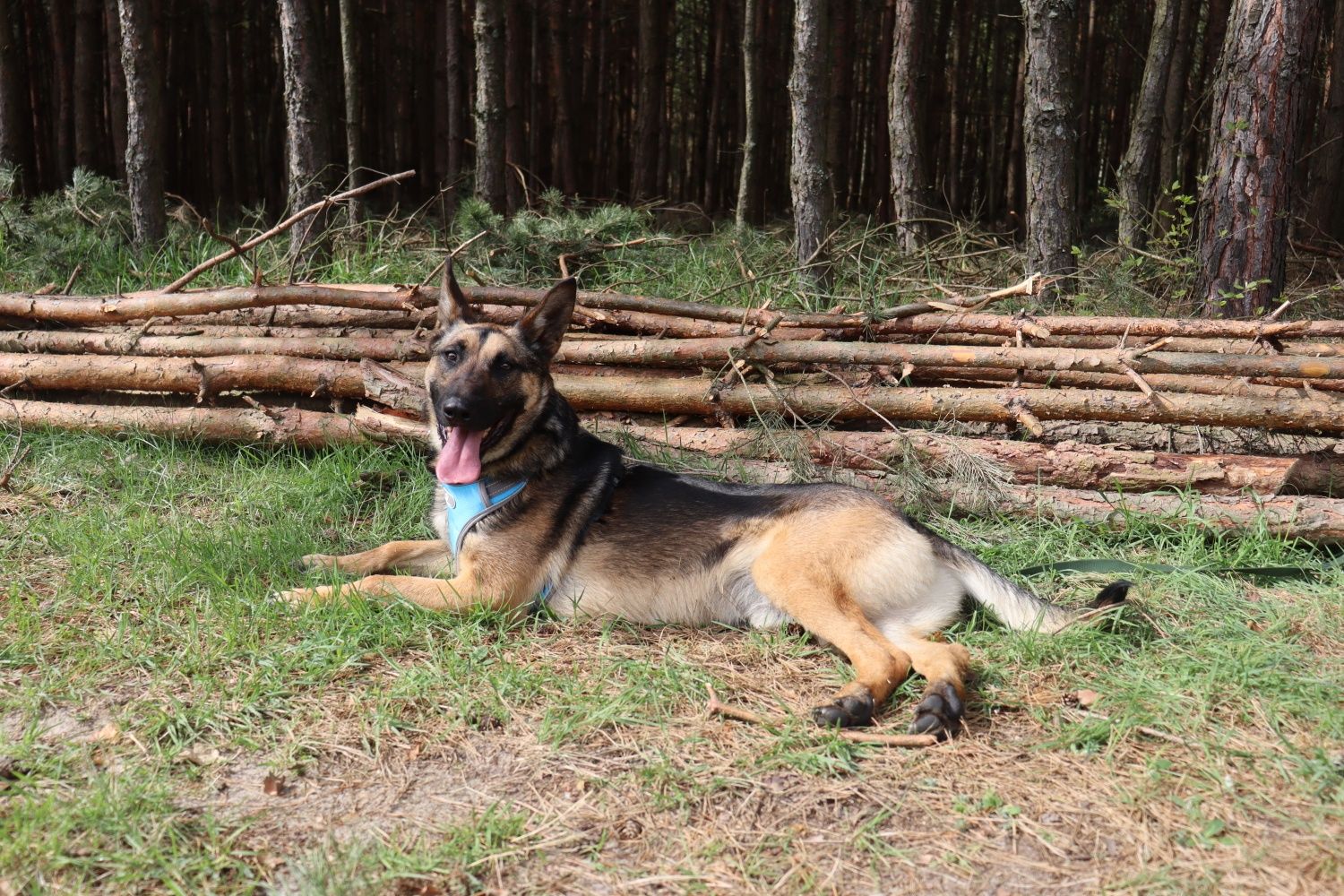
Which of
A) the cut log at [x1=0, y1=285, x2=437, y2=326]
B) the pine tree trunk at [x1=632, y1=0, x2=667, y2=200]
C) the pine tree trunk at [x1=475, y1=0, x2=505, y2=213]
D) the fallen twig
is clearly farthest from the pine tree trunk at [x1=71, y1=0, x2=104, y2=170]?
the fallen twig

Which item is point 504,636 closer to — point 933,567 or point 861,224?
point 933,567

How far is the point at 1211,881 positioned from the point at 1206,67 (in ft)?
49.8

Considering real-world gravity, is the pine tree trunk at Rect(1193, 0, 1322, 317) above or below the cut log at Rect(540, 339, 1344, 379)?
above

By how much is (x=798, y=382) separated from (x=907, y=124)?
388cm

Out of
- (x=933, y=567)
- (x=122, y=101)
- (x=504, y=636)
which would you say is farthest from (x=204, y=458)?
(x=122, y=101)

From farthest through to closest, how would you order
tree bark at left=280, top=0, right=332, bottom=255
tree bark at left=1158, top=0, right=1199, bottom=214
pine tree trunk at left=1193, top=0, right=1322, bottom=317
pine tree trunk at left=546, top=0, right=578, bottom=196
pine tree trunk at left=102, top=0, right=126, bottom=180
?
1. pine tree trunk at left=546, top=0, right=578, bottom=196
2. pine tree trunk at left=102, top=0, right=126, bottom=180
3. tree bark at left=1158, top=0, right=1199, bottom=214
4. tree bark at left=280, top=0, right=332, bottom=255
5. pine tree trunk at left=1193, top=0, right=1322, bottom=317

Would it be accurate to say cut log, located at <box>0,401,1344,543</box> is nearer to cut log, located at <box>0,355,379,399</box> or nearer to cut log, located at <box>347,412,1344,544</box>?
cut log, located at <box>347,412,1344,544</box>

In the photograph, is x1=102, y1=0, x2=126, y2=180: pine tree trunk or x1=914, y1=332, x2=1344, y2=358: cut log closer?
x1=914, y1=332, x2=1344, y2=358: cut log

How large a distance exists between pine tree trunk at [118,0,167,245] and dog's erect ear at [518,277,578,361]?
5209 millimetres

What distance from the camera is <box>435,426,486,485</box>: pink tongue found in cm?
396

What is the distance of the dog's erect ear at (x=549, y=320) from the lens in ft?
13.8

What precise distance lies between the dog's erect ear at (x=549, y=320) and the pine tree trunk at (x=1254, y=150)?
4.35 metres

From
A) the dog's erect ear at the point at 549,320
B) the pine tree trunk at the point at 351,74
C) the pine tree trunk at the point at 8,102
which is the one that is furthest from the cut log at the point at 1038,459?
the pine tree trunk at the point at 8,102

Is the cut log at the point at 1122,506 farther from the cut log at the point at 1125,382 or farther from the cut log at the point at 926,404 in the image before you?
the cut log at the point at 1125,382
